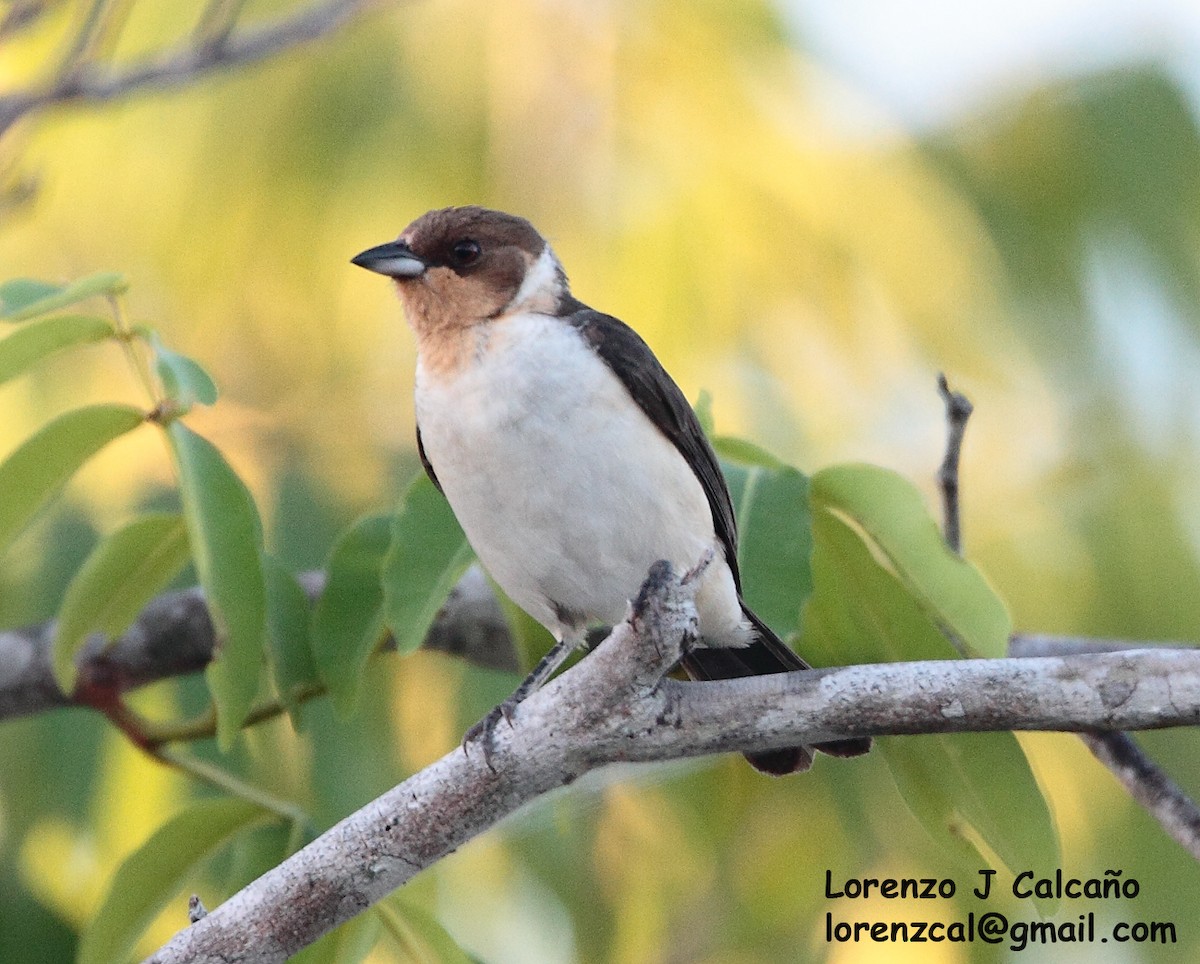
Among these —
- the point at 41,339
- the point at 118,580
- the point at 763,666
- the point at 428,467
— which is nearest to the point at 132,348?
the point at 41,339

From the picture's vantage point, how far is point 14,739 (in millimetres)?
4344

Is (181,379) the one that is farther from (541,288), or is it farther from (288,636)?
(541,288)

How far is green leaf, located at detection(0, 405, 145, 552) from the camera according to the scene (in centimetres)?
270

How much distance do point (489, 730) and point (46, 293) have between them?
125cm

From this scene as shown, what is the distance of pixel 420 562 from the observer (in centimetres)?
283

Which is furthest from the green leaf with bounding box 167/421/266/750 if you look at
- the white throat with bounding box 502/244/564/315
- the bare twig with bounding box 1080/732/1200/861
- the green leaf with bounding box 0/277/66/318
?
the bare twig with bounding box 1080/732/1200/861

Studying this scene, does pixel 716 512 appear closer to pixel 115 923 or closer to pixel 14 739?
pixel 115 923

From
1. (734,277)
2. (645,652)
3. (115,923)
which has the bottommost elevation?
(115,923)

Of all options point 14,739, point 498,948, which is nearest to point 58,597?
point 14,739

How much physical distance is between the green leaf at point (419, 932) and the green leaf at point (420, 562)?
0.48m

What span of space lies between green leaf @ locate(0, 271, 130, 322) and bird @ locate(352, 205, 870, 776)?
68 centimetres

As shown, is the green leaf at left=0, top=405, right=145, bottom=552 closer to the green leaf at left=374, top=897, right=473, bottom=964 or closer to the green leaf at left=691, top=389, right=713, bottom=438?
the green leaf at left=374, top=897, right=473, bottom=964

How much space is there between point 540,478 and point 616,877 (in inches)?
79.0

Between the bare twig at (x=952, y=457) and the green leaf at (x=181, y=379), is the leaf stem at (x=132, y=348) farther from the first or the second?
the bare twig at (x=952, y=457)
